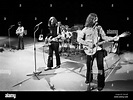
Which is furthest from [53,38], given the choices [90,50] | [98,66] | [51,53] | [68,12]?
[98,66]

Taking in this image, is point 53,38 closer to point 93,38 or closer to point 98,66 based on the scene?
point 93,38

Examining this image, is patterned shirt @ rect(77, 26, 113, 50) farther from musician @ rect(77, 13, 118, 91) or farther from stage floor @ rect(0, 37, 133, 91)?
stage floor @ rect(0, 37, 133, 91)

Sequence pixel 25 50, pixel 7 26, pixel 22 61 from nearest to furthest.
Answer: pixel 7 26, pixel 22 61, pixel 25 50

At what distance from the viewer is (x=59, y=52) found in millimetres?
4637

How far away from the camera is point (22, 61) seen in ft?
14.6

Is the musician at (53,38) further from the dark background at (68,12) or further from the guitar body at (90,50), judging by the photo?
the guitar body at (90,50)

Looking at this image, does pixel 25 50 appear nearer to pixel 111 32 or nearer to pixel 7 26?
pixel 7 26

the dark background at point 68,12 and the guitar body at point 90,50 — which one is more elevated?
the dark background at point 68,12

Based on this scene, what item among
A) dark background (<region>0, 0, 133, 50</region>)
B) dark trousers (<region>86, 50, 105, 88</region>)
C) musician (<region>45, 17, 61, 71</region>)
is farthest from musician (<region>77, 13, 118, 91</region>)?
musician (<region>45, 17, 61, 71</region>)

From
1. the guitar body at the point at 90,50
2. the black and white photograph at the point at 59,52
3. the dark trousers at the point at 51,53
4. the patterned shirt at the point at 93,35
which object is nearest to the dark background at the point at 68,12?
the black and white photograph at the point at 59,52

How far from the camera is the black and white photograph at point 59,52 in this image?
3.69 m

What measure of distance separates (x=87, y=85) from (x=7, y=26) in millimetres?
2073

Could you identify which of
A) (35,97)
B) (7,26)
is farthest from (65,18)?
(35,97)

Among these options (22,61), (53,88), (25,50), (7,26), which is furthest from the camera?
(25,50)
